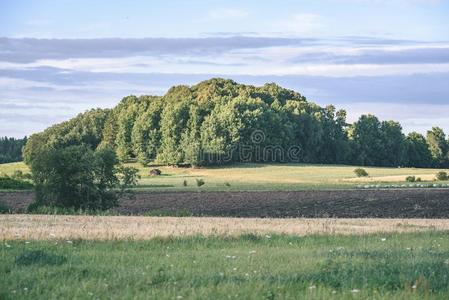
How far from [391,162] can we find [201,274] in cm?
13855

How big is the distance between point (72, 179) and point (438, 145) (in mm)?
→ 129742

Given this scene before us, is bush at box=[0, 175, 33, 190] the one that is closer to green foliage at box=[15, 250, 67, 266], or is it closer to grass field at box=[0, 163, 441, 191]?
grass field at box=[0, 163, 441, 191]

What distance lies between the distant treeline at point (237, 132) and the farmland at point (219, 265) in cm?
9907

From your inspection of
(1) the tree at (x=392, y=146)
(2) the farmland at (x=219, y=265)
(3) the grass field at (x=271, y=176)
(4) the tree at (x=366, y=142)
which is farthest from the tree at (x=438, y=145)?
(2) the farmland at (x=219, y=265)

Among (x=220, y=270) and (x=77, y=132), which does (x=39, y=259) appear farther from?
(x=77, y=132)

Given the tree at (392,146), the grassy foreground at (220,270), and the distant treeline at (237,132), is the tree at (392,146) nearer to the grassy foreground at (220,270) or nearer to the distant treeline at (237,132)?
the distant treeline at (237,132)

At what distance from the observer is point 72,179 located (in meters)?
42.5

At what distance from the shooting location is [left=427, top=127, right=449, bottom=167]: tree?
15888 cm

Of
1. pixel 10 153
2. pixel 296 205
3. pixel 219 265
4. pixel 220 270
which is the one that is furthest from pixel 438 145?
pixel 220 270

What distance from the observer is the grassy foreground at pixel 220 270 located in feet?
36.8

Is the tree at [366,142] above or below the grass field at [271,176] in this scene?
above

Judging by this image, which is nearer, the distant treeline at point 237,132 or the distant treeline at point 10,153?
the distant treeline at point 237,132

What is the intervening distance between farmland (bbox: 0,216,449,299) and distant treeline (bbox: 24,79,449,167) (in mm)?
99069

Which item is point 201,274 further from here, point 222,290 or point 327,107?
point 327,107
